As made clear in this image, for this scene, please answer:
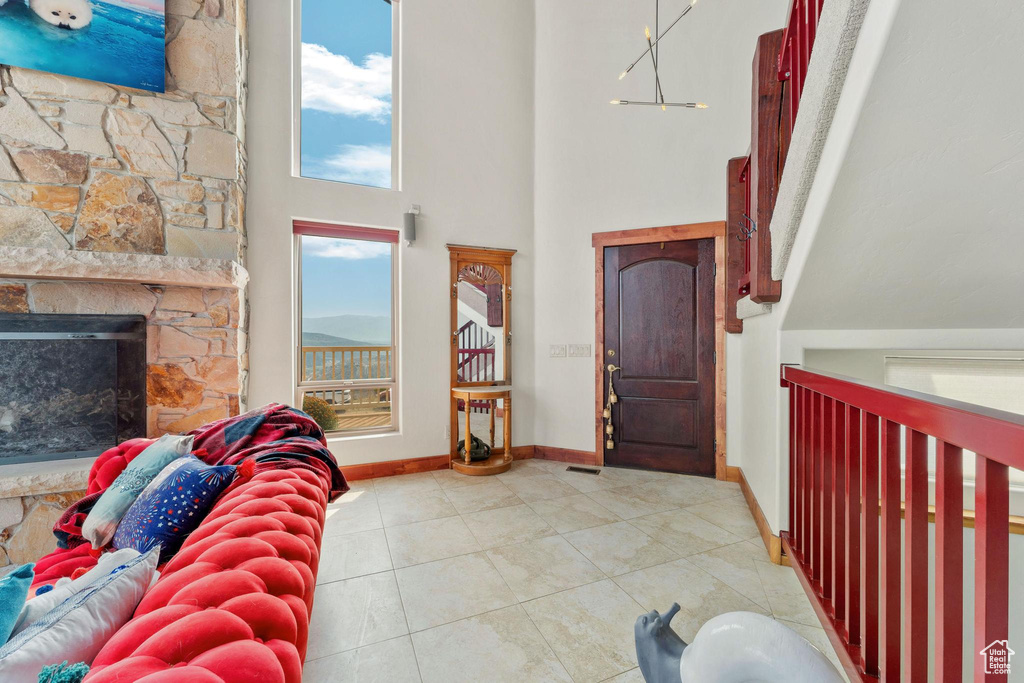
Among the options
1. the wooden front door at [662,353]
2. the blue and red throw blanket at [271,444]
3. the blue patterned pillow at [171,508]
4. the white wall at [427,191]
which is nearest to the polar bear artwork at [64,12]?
the white wall at [427,191]

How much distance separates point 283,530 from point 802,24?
2.35 metres

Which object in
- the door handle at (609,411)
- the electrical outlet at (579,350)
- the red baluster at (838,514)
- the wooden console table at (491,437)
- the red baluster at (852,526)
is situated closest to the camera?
the red baluster at (852,526)

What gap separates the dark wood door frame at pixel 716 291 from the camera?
3.50m

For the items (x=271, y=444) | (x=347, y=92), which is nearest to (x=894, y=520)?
(x=271, y=444)

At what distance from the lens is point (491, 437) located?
406 centimetres

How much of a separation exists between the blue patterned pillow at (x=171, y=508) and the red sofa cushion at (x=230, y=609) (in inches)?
13.3

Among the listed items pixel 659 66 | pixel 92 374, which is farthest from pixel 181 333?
pixel 659 66

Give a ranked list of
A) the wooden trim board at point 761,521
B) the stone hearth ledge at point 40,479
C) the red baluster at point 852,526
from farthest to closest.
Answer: the stone hearth ledge at point 40,479 < the wooden trim board at point 761,521 < the red baluster at point 852,526

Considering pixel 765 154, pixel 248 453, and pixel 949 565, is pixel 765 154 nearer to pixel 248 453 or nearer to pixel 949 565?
pixel 949 565

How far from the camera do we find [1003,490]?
25.1 inches

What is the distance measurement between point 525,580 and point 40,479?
8.79ft

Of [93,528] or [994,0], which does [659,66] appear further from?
[93,528]

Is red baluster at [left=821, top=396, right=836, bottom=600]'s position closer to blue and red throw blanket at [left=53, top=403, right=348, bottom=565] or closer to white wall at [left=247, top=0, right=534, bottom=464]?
blue and red throw blanket at [left=53, top=403, right=348, bottom=565]

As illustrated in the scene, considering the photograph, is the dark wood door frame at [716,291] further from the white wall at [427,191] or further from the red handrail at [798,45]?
the red handrail at [798,45]
